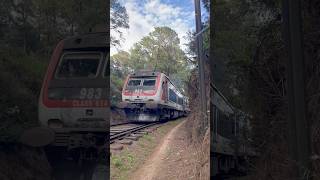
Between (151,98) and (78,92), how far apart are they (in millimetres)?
786

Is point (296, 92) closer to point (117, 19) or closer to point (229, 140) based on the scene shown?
point (229, 140)

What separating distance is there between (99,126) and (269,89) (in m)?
1.96

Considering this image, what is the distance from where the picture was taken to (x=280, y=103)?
18.4ft

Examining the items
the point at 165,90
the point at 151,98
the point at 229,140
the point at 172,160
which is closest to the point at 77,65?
the point at 151,98

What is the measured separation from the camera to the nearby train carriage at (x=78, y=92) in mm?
4922

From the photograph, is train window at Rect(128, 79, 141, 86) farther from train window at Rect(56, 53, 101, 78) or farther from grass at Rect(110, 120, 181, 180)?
grass at Rect(110, 120, 181, 180)

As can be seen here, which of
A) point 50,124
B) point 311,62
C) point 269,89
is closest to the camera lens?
point 50,124

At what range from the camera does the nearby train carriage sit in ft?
16.1

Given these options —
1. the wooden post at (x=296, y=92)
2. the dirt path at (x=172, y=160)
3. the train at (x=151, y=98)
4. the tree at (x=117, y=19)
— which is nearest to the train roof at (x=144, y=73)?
the train at (x=151, y=98)

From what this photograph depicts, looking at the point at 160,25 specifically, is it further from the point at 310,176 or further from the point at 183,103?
the point at 310,176

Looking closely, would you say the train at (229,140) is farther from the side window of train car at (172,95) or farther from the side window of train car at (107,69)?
the side window of train car at (107,69)

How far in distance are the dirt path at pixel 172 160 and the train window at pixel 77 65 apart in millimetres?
1029

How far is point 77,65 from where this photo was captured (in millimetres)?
5031

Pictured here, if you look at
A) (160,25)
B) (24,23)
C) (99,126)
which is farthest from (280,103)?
(24,23)
